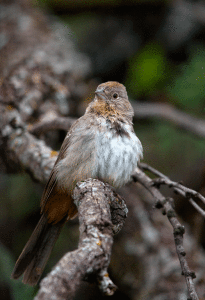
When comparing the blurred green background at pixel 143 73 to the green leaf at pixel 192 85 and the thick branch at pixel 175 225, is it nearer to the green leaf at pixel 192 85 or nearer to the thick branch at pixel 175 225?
the green leaf at pixel 192 85

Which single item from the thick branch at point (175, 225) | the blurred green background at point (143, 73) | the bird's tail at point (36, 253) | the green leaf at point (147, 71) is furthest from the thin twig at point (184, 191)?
the green leaf at point (147, 71)

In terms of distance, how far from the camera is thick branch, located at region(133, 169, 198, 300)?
82.7 inches

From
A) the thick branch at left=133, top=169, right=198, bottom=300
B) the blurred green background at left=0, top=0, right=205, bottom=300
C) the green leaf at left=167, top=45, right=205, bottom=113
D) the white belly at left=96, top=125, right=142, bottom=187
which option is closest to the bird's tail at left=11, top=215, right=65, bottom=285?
the blurred green background at left=0, top=0, right=205, bottom=300

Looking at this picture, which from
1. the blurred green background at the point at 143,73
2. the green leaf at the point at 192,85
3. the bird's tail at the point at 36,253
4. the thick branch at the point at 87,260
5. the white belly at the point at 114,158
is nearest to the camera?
the thick branch at the point at 87,260

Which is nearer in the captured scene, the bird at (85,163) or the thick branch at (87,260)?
the thick branch at (87,260)

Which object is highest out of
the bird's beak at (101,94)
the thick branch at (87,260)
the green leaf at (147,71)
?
the green leaf at (147,71)

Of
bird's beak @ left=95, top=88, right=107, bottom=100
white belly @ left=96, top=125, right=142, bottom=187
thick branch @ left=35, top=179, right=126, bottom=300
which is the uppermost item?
bird's beak @ left=95, top=88, right=107, bottom=100

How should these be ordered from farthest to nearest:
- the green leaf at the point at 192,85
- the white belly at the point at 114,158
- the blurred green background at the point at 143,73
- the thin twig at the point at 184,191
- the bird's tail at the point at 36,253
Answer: the green leaf at the point at 192,85 → the blurred green background at the point at 143,73 → the bird's tail at the point at 36,253 → the white belly at the point at 114,158 → the thin twig at the point at 184,191

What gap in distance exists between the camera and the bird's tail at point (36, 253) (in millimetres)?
3404

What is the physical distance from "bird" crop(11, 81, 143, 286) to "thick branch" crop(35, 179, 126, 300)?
88 centimetres

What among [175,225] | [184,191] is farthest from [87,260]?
[184,191]

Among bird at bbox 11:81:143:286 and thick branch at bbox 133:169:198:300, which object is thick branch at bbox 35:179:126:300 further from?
bird at bbox 11:81:143:286

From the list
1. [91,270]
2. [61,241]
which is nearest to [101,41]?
→ [61,241]

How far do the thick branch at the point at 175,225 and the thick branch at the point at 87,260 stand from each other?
1.84ft
